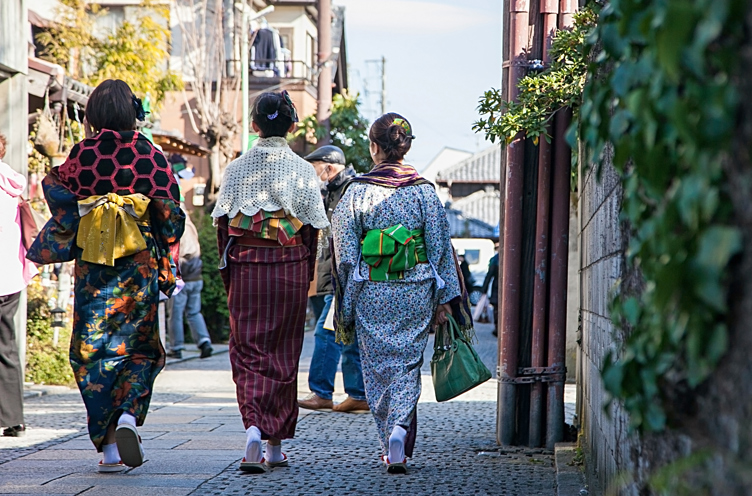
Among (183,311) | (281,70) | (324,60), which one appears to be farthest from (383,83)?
Result: (183,311)

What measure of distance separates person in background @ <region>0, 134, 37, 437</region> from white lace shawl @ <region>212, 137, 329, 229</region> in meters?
1.38

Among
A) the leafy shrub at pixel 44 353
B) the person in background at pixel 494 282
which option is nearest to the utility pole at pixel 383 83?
the person in background at pixel 494 282

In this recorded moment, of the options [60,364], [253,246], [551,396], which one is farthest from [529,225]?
[60,364]

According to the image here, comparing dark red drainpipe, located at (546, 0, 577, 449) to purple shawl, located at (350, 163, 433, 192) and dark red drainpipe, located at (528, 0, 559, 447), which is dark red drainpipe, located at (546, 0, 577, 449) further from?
purple shawl, located at (350, 163, 433, 192)

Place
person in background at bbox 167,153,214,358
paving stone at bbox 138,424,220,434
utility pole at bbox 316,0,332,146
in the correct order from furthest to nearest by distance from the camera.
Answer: utility pole at bbox 316,0,332,146
person in background at bbox 167,153,214,358
paving stone at bbox 138,424,220,434

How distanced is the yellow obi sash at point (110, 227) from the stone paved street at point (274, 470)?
1.08m

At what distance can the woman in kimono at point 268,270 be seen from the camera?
5.07 metres

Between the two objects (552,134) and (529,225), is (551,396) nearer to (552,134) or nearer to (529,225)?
(529,225)

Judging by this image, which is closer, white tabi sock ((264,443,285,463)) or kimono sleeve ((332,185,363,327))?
white tabi sock ((264,443,285,463))

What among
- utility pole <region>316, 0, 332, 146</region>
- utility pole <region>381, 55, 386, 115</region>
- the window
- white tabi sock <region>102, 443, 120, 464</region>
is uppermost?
utility pole <region>381, 55, 386, 115</region>

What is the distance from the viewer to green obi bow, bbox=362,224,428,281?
5.10m

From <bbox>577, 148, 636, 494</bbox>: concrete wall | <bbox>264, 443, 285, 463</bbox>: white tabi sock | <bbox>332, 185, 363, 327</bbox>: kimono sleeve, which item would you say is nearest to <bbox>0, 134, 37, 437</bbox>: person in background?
<bbox>264, 443, 285, 463</bbox>: white tabi sock

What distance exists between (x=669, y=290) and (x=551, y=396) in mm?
3943

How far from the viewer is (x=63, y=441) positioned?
588 cm
